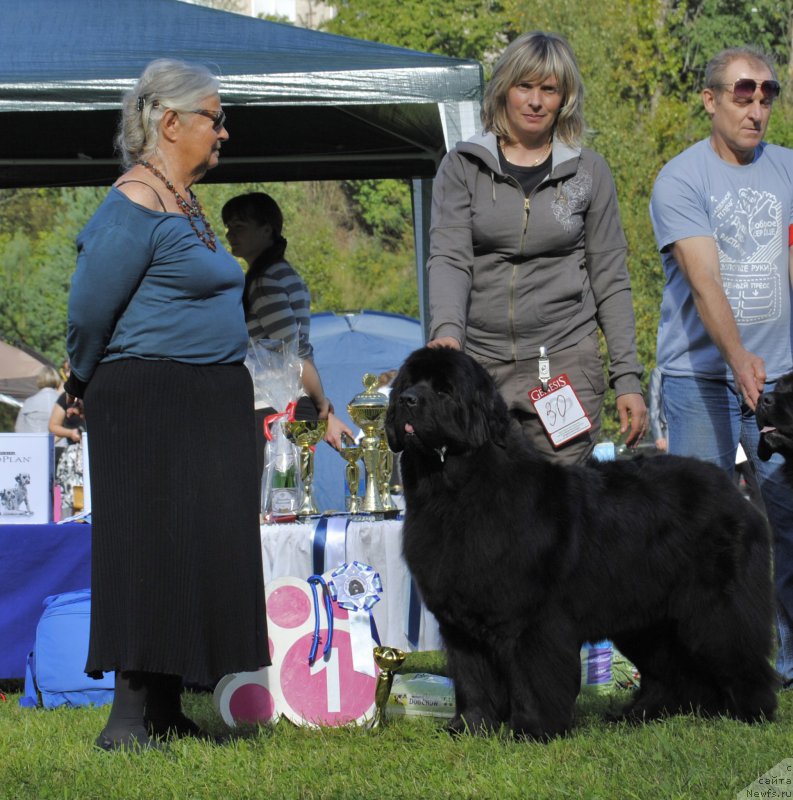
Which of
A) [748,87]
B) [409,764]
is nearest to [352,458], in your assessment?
[409,764]

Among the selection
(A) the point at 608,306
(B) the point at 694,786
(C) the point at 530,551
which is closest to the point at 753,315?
(A) the point at 608,306

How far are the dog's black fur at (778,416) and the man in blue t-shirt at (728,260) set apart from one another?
0.47 ft

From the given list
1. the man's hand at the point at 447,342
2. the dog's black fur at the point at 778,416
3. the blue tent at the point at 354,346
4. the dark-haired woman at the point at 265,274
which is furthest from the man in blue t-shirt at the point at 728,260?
the blue tent at the point at 354,346

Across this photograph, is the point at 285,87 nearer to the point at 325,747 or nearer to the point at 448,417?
the point at 448,417

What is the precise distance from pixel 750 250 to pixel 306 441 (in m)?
1.92

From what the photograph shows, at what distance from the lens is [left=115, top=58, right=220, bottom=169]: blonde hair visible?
10.8 feet

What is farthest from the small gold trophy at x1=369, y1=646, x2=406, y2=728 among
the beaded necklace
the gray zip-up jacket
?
the beaded necklace

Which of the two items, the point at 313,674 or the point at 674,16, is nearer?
the point at 313,674

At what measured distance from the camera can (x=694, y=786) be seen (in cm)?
278

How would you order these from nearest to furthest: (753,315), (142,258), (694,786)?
(694,786) < (142,258) < (753,315)

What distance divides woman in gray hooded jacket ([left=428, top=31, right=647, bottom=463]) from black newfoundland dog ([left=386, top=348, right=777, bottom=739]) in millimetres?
235

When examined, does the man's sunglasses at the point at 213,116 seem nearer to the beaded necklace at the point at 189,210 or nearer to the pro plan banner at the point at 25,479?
the beaded necklace at the point at 189,210

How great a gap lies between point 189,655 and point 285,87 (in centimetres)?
279

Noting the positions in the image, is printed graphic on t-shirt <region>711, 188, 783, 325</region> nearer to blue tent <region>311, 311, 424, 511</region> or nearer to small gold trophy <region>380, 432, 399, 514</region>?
small gold trophy <region>380, 432, 399, 514</region>
